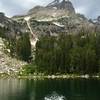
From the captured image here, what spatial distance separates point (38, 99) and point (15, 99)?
21.1ft

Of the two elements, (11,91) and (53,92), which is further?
(11,91)

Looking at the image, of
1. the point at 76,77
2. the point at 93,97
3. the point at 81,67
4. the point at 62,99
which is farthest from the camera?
the point at 81,67

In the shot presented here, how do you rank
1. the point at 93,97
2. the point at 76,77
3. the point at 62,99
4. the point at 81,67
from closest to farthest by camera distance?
the point at 62,99 < the point at 93,97 < the point at 76,77 < the point at 81,67

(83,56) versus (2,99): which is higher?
(83,56)

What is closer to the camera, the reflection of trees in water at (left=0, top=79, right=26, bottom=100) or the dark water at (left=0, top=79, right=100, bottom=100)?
the dark water at (left=0, top=79, right=100, bottom=100)

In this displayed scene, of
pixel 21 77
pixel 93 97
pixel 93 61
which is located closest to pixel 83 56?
pixel 93 61

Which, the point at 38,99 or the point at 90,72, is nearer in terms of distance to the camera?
the point at 38,99

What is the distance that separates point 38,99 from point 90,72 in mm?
100058

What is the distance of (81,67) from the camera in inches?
7785

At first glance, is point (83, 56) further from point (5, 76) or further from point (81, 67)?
point (5, 76)

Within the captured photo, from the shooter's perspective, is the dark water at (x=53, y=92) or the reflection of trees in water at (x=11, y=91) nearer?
the dark water at (x=53, y=92)

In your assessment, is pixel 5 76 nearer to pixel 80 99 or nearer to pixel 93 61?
pixel 93 61

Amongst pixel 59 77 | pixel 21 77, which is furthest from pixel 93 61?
pixel 21 77

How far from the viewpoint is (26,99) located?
334ft
